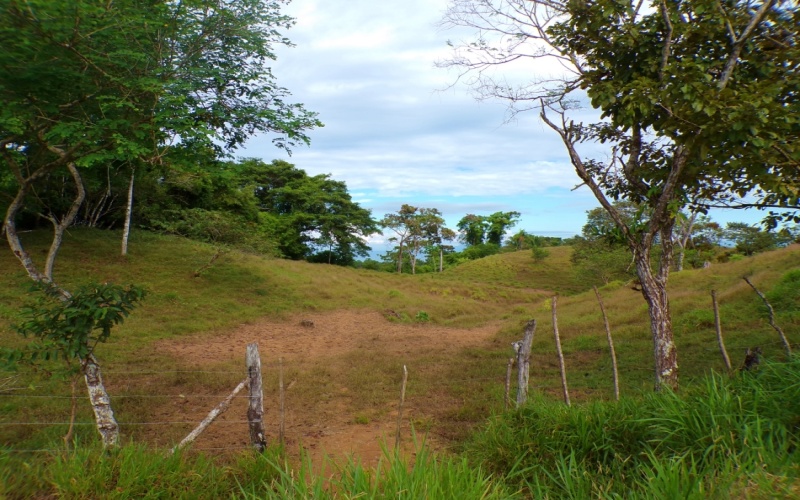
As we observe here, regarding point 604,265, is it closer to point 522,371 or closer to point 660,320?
point 660,320

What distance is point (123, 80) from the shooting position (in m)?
5.96

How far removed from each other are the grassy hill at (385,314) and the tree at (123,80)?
12.6ft

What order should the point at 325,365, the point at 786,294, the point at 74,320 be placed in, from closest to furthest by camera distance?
1. the point at 74,320
2. the point at 325,365
3. the point at 786,294

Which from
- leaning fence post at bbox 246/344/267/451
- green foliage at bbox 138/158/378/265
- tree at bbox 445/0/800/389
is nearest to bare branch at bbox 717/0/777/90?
tree at bbox 445/0/800/389

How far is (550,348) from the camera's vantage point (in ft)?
41.3

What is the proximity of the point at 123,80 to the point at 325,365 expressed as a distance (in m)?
7.80

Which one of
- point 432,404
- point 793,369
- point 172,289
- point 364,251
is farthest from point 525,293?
point 793,369

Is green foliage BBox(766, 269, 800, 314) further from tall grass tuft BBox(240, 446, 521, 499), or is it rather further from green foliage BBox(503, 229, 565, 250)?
green foliage BBox(503, 229, 565, 250)

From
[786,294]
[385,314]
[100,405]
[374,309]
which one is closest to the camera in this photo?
[100,405]

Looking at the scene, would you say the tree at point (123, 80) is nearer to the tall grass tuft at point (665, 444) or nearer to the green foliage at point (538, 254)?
the tall grass tuft at point (665, 444)

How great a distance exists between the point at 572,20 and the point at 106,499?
8706mm

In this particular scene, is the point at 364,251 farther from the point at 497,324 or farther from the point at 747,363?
the point at 747,363

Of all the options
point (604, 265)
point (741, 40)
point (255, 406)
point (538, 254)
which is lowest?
point (255, 406)

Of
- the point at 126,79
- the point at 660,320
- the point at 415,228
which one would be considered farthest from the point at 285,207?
the point at 660,320
